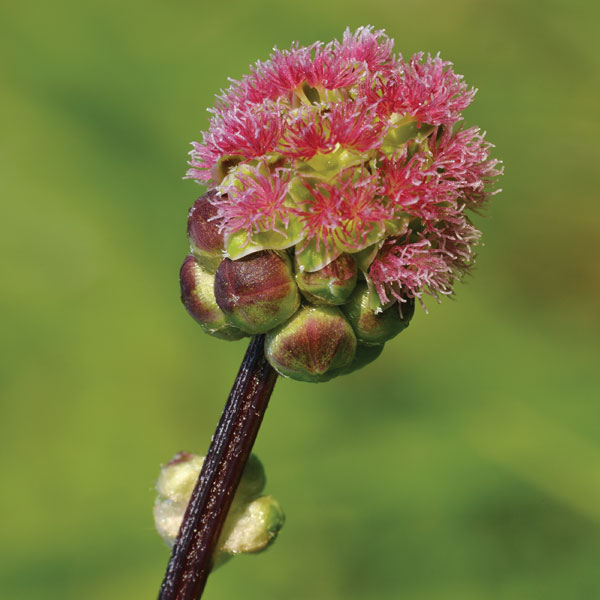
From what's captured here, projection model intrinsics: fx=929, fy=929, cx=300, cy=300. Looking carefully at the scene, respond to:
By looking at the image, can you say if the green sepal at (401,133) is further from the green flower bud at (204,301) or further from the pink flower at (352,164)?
the green flower bud at (204,301)

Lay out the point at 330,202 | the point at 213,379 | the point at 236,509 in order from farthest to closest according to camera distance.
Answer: the point at 213,379
the point at 236,509
the point at 330,202

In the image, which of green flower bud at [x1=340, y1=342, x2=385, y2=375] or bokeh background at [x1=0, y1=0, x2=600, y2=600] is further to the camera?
bokeh background at [x1=0, y1=0, x2=600, y2=600]

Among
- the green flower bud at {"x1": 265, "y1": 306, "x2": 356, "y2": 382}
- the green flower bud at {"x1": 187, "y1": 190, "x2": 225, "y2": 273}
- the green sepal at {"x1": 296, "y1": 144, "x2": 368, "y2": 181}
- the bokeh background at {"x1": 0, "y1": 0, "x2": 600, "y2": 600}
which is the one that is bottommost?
the green flower bud at {"x1": 265, "y1": 306, "x2": 356, "y2": 382}

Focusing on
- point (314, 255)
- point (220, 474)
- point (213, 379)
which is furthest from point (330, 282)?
point (213, 379)

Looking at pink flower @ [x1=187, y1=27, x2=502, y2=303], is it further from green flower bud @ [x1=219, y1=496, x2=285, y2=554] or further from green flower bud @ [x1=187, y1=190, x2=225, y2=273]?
green flower bud @ [x1=219, y1=496, x2=285, y2=554]

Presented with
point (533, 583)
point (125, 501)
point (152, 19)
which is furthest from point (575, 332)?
point (152, 19)

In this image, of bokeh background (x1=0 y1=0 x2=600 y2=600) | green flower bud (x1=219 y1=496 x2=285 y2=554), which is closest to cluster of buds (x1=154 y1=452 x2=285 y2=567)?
green flower bud (x1=219 y1=496 x2=285 y2=554)

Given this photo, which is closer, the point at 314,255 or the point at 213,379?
the point at 314,255

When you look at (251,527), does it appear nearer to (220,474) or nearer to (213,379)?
(220,474)
